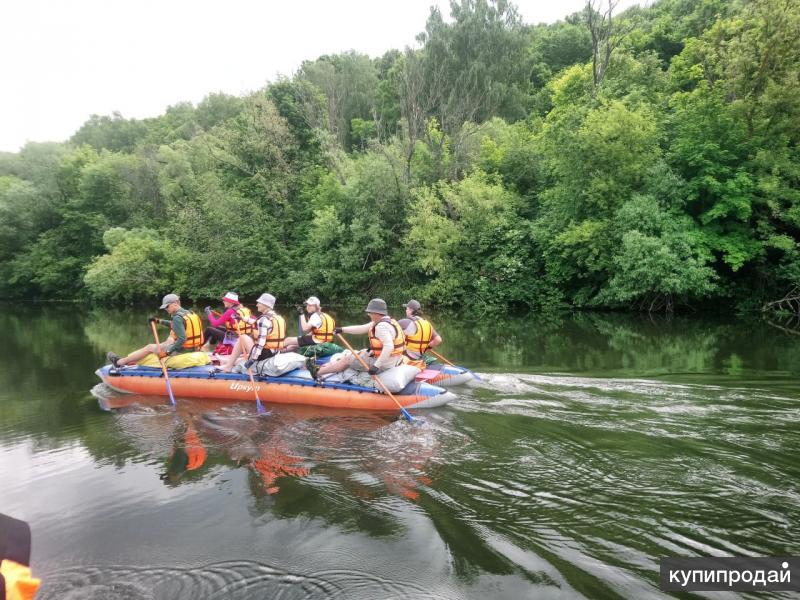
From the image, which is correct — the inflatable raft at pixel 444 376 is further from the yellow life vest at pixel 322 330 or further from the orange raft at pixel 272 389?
the yellow life vest at pixel 322 330

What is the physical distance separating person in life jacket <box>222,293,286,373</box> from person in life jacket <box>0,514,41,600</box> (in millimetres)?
7661

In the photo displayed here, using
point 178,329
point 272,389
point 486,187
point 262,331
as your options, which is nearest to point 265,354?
point 262,331

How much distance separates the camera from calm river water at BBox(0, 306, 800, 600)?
4195mm

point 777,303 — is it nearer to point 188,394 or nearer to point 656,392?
point 656,392

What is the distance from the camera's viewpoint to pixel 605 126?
67.9ft

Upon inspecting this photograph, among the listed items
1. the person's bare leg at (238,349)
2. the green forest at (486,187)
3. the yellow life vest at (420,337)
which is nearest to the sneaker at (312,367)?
the person's bare leg at (238,349)

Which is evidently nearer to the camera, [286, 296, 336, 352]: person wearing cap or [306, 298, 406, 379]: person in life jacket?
[306, 298, 406, 379]: person in life jacket

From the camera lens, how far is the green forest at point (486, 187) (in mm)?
18844

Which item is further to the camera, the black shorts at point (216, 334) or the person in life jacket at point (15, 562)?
the black shorts at point (216, 334)

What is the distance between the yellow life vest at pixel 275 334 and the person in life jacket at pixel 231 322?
0.89 m

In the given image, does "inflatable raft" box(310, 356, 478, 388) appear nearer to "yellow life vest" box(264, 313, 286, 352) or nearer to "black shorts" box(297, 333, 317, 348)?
"black shorts" box(297, 333, 317, 348)

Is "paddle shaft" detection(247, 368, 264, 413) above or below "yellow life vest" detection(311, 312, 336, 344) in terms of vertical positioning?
below

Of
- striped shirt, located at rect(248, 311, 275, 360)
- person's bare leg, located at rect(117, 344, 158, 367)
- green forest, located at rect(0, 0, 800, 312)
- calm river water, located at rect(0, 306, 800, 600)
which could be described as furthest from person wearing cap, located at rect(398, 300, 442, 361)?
green forest, located at rect(0, 0, 800, 312)

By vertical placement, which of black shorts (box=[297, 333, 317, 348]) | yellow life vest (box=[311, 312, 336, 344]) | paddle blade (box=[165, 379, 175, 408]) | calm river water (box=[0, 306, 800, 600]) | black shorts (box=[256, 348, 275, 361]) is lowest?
calm river water (box=[0, 306, 800, 600])
